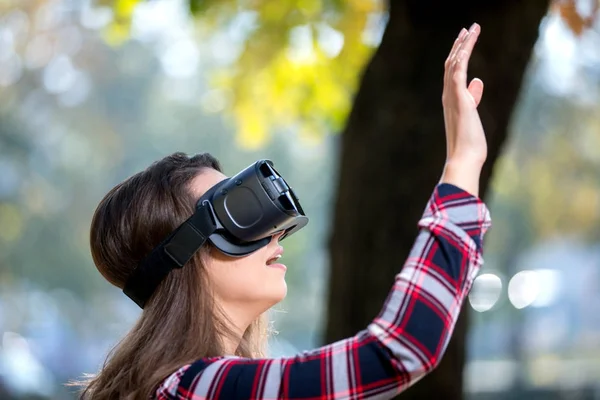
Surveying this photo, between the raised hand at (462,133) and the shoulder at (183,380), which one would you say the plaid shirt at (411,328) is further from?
the shoulder at (183,380)

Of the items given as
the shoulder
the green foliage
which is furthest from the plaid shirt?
the green foliage

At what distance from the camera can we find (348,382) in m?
1.50

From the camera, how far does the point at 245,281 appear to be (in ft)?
6.32

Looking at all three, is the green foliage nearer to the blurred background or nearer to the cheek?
the blurred background

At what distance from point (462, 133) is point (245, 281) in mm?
626

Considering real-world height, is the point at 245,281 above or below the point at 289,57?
below

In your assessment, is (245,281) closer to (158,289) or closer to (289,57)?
(158,289)

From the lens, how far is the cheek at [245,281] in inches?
75.8

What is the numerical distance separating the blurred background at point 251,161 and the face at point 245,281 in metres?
3.78

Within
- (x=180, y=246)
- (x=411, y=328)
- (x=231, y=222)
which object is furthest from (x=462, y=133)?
(x=180, y=246)

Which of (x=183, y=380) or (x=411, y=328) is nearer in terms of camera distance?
(x=411, y=328)

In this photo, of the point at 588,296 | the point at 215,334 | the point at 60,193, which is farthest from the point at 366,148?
the point at 588,296

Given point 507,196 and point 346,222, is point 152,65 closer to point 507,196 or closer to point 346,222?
point 507,196

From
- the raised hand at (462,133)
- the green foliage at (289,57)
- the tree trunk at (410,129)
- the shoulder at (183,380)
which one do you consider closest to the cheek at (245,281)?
the shoulder at (183,380)
